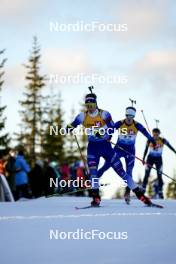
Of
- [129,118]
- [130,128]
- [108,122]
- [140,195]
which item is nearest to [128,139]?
[130,128]

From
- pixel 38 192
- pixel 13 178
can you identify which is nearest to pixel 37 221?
pixel 13 178

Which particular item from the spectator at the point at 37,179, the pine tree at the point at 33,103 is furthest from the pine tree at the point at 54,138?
the spectator at the point at 37,179

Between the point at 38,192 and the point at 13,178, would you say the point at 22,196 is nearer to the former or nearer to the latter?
the point at 38,192

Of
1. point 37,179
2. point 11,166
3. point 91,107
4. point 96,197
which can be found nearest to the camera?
point 91,107

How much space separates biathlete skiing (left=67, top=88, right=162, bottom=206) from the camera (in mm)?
12922

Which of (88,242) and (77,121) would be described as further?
(77,121)

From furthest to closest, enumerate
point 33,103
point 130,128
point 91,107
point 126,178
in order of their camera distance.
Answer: point 33,103, point 130,128, point 126,178, point 91,107

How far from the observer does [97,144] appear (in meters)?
13.1

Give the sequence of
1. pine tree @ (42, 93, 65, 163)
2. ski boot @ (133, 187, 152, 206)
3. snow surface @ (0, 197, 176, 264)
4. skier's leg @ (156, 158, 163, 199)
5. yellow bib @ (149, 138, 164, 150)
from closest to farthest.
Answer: snow surface @ (0, 197, 176, 264) → ski boot @ (133, 187, 152, 206) → yellow bib @ (149, 138, 164, 150) → skier's leg @ (156, 158, 163, 199) → pine tree @ (42, 93, 65, 163)

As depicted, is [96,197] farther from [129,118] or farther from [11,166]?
[11,166]

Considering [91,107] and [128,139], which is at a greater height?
[91,107]

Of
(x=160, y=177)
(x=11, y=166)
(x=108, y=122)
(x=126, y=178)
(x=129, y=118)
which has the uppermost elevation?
(x=129, y=118)

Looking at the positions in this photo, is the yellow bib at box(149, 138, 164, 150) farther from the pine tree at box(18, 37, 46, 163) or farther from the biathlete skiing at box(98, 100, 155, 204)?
the pine tree at box(18, 37, 46, 163)

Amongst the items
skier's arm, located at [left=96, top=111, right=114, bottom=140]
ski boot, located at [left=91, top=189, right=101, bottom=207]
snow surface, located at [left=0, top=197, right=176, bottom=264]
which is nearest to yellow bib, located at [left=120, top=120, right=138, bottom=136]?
skier's arm, located at [left=96, top=111, right=114, bottom=140]
